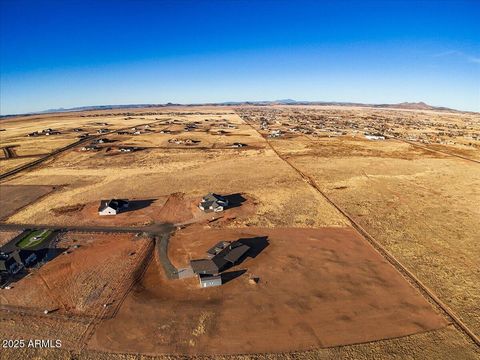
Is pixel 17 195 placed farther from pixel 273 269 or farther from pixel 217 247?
pixel 273 269

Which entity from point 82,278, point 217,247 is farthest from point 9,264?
point 217,247

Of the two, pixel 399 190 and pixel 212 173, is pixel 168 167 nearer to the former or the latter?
pixel 212 173

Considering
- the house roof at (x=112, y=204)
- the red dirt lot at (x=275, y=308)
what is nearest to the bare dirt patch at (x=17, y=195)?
the house roof at (x=112, y=204)

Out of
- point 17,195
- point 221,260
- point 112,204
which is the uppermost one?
point 112,204

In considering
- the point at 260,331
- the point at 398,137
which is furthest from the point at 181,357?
the point at 398,137

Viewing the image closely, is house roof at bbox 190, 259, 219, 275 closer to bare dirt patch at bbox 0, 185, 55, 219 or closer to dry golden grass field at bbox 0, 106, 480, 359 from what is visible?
dry golden grass field at bbox 0, 106, 480, 359

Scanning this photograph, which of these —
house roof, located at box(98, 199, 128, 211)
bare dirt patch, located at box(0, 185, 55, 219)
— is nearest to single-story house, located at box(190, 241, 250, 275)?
house roof, located at box(98, 199, 128, 211)

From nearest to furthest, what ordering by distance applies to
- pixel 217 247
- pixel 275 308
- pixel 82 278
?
pixel 275 308 → pixel 82 278 → pixel 217 247

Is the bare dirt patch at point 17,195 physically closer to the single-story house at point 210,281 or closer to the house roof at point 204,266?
the house roof at point 204,266
